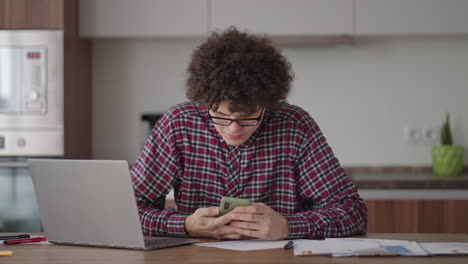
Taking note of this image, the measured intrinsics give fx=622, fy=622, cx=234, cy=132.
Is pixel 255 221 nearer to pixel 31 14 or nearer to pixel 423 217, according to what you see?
pixel 423 217

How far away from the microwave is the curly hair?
4.78 ft

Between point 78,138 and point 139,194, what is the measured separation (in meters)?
1.53

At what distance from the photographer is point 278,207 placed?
6.39 feet

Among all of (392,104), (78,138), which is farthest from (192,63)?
(392,104)

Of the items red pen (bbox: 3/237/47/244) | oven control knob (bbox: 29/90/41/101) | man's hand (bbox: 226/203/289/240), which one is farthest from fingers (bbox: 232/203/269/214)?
oven control knob (bbox: 29/90/41/101)

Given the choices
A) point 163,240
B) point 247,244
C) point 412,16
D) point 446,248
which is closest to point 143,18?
point 412,16

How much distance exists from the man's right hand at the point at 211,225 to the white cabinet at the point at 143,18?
1740 millimetres

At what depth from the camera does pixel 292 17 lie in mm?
3174

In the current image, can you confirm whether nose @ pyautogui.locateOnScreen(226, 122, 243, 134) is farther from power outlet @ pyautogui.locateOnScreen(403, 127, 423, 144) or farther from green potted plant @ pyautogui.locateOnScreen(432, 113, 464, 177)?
power outlet @ pyautogui.locateOnScreen(403, 127, 423, 144)

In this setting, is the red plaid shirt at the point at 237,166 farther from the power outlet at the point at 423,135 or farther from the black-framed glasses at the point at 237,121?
the power outlet at the point at 423,135

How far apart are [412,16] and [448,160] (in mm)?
769

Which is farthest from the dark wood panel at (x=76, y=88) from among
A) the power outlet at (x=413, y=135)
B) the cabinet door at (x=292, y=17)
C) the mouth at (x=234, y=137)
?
the power outlet at (x=413, y=135)

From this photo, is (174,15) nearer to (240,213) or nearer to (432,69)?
(432,69)

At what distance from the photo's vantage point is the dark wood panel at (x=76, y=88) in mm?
3121
